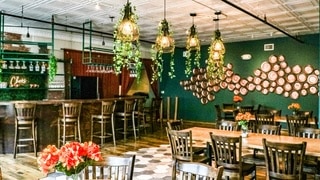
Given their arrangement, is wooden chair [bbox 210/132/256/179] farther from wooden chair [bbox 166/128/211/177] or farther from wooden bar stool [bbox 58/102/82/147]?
wooden bar stool [bbox 58/102/82/147]

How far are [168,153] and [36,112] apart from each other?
3.15m

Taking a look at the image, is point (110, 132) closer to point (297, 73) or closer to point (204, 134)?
point (204, 134)

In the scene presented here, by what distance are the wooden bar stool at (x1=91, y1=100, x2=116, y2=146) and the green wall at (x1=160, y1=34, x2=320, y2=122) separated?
5151mm

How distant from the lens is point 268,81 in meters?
10.4

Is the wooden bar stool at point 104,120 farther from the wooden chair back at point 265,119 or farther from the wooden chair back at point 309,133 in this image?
the wooden chair back at point 309,133

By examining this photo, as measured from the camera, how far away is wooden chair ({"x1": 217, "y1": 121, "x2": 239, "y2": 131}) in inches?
208

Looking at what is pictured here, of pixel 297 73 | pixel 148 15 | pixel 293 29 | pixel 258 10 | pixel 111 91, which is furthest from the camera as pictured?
pixel 111 91

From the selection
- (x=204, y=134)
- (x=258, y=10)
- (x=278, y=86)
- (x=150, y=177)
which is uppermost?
(x=258, y=10)

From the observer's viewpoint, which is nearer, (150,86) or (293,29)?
(293,29)

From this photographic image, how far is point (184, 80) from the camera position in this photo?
12.7 meters

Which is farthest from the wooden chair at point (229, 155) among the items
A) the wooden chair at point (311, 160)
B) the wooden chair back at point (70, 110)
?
the wooden chair back at point (70, 110)

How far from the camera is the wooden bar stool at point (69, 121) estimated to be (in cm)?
671

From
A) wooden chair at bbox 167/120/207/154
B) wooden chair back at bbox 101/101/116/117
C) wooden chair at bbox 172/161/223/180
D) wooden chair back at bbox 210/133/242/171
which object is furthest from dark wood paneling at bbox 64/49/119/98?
wooden chair at bbox 172/161/223/180

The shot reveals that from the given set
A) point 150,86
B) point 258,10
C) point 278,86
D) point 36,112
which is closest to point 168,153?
point 36,112
